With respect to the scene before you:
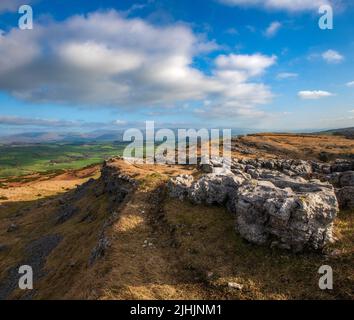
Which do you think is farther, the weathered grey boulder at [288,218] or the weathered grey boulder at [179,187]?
the weathered grey boulder at [179,187]

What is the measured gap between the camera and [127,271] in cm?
2602

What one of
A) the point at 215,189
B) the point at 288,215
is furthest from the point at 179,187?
the point at 288,215

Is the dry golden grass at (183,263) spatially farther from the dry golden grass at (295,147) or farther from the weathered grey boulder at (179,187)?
the dry golden grass at (295,147)

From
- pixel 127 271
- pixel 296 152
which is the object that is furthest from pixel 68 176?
pixel 127 271

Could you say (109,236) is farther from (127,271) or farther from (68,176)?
(68,176)

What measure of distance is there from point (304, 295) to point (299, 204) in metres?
7.59

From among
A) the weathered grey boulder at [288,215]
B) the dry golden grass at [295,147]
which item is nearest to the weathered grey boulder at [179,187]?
the weathered grey boulder at [288,215]

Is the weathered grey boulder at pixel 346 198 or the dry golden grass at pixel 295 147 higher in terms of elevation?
the dry golden grass at pixel 295 147

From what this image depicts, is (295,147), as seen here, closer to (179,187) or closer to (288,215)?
(179,187)

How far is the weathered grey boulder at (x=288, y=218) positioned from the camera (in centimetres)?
2642

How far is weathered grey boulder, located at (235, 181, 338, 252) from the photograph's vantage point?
26.4 meters

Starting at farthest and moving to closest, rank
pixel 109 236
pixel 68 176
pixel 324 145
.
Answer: pixel 68 176 → pixel 324 145 → pixel 109 236

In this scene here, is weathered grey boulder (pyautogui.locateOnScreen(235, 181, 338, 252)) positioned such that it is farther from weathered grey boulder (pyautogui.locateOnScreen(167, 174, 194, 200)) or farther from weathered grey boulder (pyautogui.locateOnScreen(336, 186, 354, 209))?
weathered grey boulder (pyautogui.locateOnScreen(167, 174, 194, 200))

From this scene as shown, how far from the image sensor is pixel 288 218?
27094 mm
